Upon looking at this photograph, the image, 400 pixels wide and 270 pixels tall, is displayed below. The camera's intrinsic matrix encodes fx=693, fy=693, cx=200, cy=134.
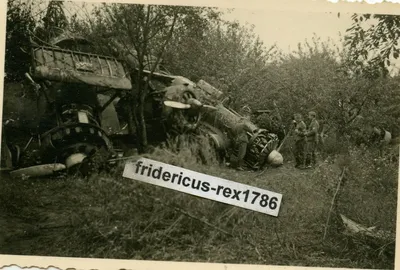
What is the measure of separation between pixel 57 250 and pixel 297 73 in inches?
110

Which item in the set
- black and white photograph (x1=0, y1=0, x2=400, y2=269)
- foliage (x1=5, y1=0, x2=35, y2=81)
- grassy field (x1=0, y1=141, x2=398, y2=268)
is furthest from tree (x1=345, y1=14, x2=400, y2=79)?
foliage (x1=5, y1=0, x2=35, y2=81)

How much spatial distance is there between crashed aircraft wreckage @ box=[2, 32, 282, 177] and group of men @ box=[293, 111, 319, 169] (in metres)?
0.19

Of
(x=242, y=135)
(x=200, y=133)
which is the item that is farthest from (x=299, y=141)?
(x=200, y=133)

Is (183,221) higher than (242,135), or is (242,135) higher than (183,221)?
(242,135)

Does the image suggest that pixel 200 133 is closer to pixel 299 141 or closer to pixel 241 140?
pixel 241 140

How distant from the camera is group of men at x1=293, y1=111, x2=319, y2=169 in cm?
659

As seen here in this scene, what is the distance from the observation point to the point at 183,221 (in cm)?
640

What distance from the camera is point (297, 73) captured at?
6.62 m

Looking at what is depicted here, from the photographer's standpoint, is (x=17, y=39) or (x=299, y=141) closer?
(x=17, y=39)

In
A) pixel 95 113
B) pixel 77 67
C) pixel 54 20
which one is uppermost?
pixel 54 20

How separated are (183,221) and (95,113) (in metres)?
1.30

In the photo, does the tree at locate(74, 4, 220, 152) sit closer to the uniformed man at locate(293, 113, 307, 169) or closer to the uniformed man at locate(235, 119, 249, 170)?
the uniformed man at locate(235, 119, 249, 170)

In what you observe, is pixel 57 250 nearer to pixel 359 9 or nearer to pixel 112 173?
pixel 112 173

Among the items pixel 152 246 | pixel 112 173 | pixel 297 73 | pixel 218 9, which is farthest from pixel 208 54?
pixel 152 246
